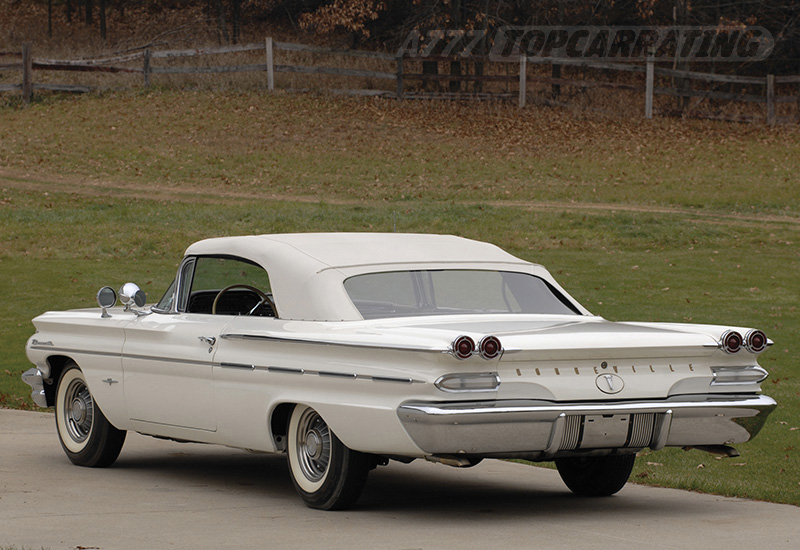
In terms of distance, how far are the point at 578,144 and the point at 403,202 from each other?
912cm

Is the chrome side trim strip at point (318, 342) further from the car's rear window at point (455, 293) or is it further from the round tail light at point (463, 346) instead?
the car's rear window at point (455, 293)

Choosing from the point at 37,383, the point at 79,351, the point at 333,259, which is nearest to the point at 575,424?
the point at 333,259

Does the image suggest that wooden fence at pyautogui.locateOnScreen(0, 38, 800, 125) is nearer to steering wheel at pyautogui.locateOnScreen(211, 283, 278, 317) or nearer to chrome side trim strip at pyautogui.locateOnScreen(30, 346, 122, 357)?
chrome side trim strip at pyautogui.locateOnScreen(30, 346, 122, 357)

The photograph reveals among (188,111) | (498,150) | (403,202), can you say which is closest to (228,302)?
(403,202)

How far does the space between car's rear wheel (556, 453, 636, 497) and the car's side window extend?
80.7 inches

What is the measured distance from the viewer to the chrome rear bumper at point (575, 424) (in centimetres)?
627

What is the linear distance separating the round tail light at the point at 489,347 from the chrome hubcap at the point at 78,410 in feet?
11.9

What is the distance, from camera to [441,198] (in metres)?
29.7

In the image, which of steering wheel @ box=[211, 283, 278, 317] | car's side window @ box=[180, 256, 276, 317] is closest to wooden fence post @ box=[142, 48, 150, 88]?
car's side window @ box=[180, 256, 276, 317]

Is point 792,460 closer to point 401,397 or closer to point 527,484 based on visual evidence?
point 527,484

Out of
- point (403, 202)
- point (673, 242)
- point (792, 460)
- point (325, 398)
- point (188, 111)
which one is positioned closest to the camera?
point (325, 398)

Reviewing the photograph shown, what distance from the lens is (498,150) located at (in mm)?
35625

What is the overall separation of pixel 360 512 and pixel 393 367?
973mm

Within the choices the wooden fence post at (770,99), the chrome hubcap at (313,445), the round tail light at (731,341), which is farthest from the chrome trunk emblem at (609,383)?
the wooden fence post at (770,99)
